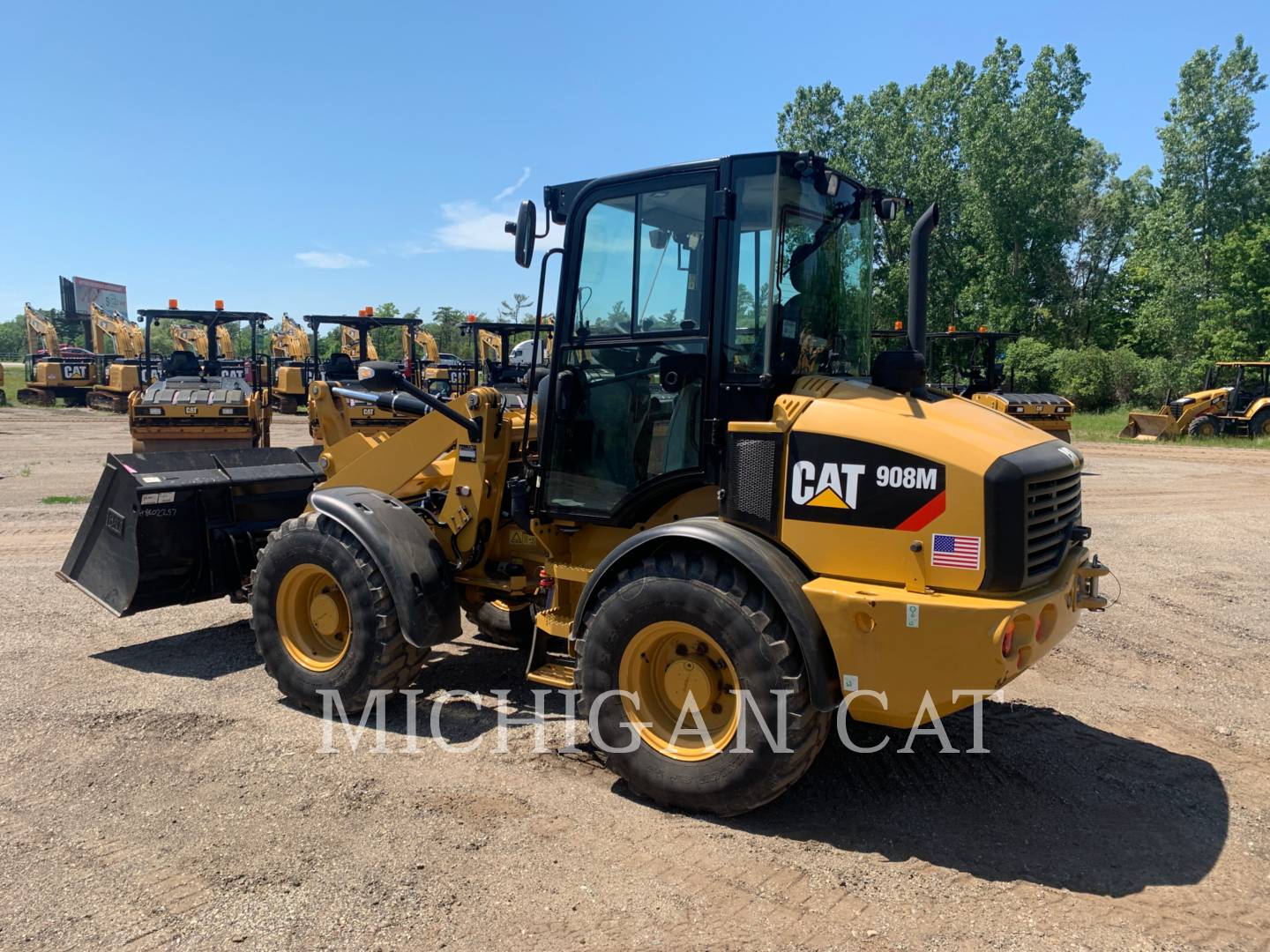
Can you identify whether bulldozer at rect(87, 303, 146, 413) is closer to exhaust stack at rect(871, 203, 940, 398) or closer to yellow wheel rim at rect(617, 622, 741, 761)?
yellow wheel rim at rect(617, 622, 741, 761)

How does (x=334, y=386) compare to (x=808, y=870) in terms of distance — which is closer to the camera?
(x=808, y=870)

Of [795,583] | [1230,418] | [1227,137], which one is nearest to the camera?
[795,583]

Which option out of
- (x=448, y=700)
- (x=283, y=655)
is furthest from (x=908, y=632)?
(x=283, y=655)

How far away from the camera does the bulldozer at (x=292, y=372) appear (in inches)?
1142

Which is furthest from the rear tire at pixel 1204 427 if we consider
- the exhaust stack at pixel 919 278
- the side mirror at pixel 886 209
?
the exhaust stack at pixel 919 278

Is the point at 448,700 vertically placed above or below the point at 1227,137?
below

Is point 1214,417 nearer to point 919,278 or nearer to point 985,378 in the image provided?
point 985,378

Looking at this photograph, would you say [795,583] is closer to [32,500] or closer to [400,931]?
[400,931]

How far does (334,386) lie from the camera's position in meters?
5.59

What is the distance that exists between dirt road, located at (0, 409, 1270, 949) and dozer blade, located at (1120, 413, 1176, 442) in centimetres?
2104

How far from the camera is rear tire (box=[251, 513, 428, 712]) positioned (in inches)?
183

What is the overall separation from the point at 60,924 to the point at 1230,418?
2750cm

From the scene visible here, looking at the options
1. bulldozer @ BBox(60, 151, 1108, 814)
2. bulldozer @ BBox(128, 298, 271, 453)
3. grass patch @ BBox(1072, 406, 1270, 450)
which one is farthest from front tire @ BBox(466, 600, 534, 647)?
grass patch @ BBox(1072, 406, 1270, 450)

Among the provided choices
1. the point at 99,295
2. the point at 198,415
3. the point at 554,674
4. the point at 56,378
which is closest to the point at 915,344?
the point at 554,674
